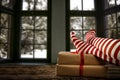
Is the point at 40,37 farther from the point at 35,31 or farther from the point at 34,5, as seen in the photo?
the point at 34,5

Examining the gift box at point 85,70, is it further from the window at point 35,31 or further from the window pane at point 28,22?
the window pane at point 28,22

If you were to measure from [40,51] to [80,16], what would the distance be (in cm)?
87

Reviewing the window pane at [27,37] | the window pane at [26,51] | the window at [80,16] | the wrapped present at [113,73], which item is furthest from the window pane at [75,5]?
the wrapped present at [113,73]

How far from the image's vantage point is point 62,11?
8.62 feet

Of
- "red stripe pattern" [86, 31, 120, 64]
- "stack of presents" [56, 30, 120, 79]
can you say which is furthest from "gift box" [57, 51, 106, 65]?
"red stripe pattern" [86, 31, 120, 64]

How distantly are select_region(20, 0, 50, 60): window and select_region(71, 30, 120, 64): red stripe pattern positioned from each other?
134 cm

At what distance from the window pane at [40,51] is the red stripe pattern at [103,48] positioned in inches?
52.8

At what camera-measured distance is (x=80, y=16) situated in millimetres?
2701

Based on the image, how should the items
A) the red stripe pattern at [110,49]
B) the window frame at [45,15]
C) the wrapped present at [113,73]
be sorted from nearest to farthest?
1. the red stripe pattern at [110,49]
2. the wrapped present at [113,73]
3. the window frame at [45,15]

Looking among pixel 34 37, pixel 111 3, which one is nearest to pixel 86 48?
pixel 111 3

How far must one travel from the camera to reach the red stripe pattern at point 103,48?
3.38 ft

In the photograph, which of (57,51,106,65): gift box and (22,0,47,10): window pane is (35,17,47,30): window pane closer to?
(22,0,47,10): window pane

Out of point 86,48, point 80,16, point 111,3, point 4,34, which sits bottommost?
point 86,48

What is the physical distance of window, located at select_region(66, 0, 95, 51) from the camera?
2.68 metres
